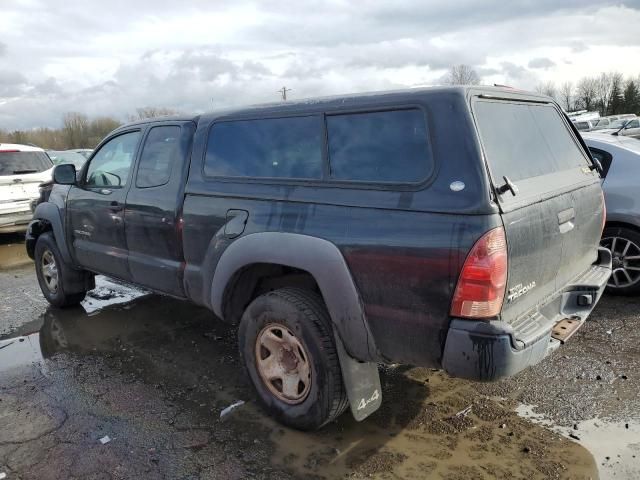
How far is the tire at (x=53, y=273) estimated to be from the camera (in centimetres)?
552

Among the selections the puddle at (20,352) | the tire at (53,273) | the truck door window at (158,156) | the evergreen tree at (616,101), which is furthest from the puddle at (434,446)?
the evergreen tree at (616,101)

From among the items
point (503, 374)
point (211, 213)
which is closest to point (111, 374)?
point (211, 213)

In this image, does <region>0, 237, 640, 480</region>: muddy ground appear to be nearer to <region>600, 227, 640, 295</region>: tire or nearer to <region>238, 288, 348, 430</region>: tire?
<region>238, 288, 348, 430</region>: tire

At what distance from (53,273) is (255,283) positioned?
334cm

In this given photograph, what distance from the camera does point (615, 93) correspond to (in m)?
69.7

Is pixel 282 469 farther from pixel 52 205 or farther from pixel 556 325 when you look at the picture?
pixel 52 205

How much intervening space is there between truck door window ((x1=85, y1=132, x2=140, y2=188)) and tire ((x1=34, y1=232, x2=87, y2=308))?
39.6 inches

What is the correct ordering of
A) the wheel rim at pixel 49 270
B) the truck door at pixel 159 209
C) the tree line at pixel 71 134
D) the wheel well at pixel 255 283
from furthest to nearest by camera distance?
the tree line at pixel 71 134 < the wheel rim at pixel 49 270 < the truck door at pixel 159 209 < the wheel well at pixel 255 283

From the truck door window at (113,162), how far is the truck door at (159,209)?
0.87 feet

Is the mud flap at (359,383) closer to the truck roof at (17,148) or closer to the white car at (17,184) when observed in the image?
the white car at (17,184)

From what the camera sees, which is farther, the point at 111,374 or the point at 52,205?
the point at 52,205

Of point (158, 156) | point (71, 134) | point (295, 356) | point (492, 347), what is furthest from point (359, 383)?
point (71, 134)

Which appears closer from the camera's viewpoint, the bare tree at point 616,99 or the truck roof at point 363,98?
the truck roof at point 363,98

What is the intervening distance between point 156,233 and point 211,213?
76 cm
